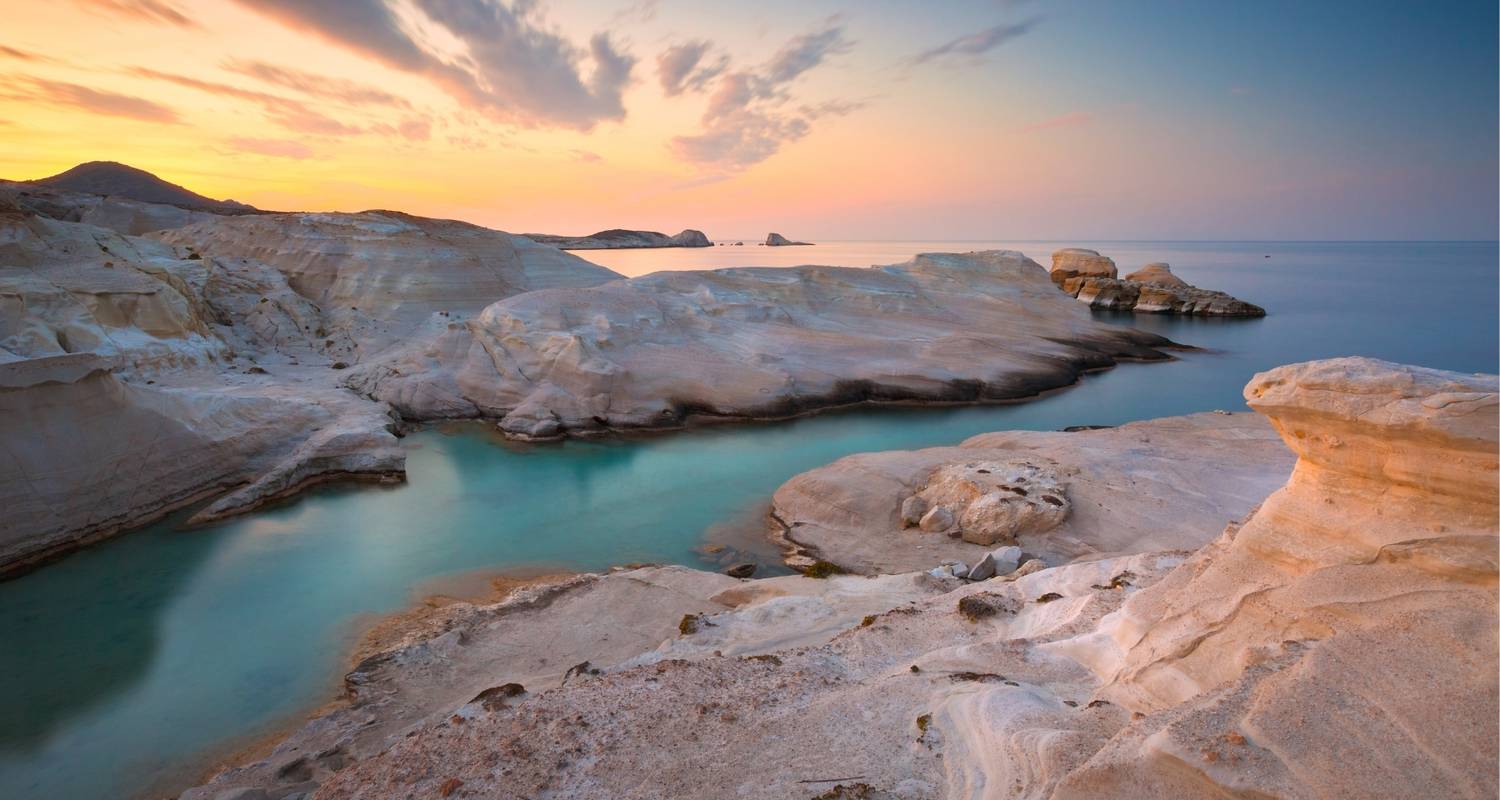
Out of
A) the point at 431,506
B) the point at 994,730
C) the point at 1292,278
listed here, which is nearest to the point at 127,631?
the point at 431,506

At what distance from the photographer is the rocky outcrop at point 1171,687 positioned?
354 centimetres

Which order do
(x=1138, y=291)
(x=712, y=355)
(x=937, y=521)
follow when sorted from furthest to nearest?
1. (x=1138, y=291)
2. (x=712, y=355)
3. (x=937, y=521)

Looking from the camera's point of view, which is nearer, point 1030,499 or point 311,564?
point 1030,499

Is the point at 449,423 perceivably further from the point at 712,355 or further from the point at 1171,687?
the point at 1171,687

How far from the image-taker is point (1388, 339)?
39562 mm

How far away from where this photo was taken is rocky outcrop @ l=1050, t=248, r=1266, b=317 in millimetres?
51219

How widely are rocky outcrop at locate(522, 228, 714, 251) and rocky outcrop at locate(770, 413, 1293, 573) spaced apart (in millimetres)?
107107

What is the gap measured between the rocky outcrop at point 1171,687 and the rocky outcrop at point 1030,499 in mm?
5406

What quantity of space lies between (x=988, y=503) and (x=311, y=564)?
12595 millimetres

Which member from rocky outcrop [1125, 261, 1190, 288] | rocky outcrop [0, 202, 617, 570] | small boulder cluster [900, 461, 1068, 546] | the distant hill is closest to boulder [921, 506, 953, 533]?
small boulder cluster [900, 461, 1068, 546]

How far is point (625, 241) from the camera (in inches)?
5881

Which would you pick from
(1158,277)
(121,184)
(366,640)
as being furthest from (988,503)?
(121,184)

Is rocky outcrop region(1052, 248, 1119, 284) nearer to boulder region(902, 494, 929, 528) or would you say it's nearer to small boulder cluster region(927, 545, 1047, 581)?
boulder region(902, 494, 929, 528)

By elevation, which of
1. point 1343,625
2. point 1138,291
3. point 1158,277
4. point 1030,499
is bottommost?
point 1138,291
